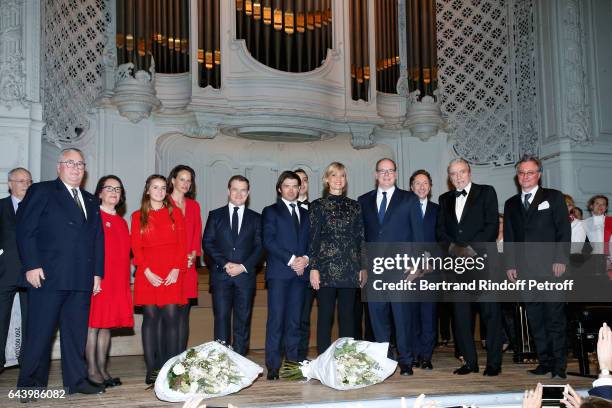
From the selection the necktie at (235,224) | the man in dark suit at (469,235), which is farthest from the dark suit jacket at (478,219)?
the necktie at (235,224)

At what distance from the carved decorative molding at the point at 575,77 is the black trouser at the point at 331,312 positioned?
155 inches

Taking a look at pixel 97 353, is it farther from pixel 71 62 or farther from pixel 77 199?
pixel 71 62

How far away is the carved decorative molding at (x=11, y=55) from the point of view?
19.2 ft

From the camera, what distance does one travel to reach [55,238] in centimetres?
374

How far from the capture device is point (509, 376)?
4.31 meters

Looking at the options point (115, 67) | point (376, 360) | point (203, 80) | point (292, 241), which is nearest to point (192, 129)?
point (203, 80)

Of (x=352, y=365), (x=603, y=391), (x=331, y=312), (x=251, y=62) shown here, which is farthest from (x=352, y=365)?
(x=251, y=62)

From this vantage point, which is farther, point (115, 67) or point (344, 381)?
point (115, 67)

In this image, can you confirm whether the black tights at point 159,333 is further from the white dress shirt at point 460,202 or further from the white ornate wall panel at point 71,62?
the white ornate wall panel at point 71,62

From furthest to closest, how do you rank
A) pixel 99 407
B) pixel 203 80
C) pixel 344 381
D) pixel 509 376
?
1. pixel 203 80
2. pixel 509 376
3. pixel 344 381
4. pixel 99 407

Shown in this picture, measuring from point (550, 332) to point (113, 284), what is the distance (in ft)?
8.51

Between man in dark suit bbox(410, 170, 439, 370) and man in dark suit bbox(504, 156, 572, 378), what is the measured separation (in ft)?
2.03

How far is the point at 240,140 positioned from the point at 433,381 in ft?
13.9

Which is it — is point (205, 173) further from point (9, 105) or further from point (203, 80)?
point (9, 105)
